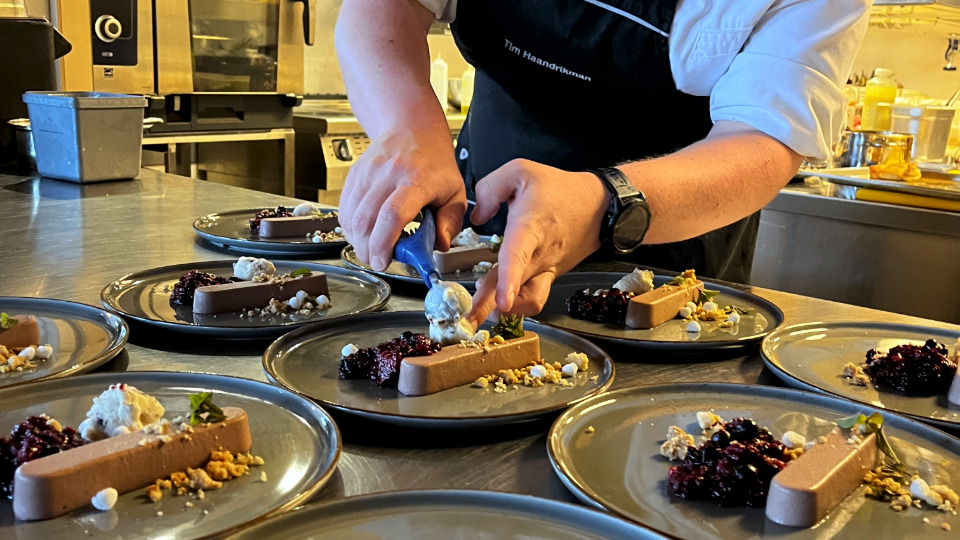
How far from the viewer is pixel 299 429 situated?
96 cm

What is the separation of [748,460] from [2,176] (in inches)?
102

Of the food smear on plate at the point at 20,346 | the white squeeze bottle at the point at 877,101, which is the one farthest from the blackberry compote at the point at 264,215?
the white squeeze bottle at the point at 877,101

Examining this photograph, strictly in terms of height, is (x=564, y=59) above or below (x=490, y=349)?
above

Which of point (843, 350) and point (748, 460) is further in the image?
point (843, 350)

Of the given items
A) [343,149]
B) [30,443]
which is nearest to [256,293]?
[30,443]

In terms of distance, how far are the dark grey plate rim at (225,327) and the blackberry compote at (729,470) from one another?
0.61 metres

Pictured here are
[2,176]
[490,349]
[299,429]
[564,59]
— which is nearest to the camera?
[299,429]

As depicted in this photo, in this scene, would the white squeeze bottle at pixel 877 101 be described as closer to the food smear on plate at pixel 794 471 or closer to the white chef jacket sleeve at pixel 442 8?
the white chef jacket sleeve at pixel 442 8

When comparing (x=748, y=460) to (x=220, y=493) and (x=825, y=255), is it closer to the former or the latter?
(x=220, y=493)

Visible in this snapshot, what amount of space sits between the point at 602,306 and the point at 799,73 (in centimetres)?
52

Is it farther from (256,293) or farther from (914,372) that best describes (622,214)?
(256,293)

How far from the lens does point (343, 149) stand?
4.71m

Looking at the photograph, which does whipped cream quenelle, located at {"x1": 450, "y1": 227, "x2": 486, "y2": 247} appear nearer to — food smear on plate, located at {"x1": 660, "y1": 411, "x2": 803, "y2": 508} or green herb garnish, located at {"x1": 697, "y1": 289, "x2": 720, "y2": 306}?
green herb garnish, located at {"x1": 697, "y1": 289, "x2": 720, "y2": 306}

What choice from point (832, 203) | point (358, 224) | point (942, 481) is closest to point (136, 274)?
point (358, 224)
